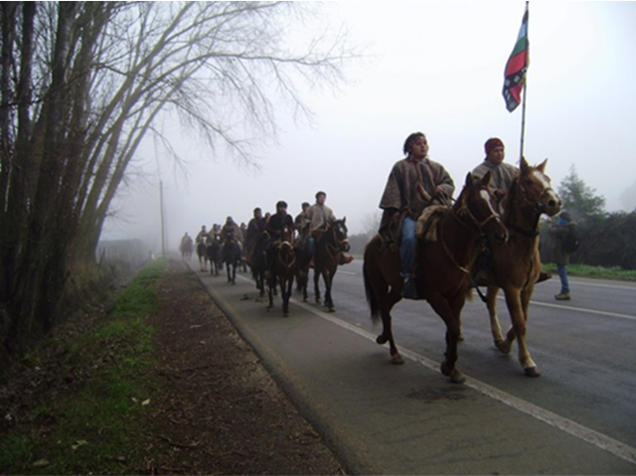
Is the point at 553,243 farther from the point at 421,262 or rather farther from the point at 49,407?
the point at 49,407

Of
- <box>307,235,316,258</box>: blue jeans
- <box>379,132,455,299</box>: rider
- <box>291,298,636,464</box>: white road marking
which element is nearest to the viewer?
<box>291,298,636,464</box>: white road marking

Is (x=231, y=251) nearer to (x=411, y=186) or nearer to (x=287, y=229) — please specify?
(x=287, y=229)

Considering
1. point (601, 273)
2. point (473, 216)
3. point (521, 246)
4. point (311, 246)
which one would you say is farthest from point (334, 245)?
point (601, 273)

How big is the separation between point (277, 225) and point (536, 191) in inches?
264

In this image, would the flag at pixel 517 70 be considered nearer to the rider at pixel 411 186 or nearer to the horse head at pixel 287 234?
the rider at pixel 411 186

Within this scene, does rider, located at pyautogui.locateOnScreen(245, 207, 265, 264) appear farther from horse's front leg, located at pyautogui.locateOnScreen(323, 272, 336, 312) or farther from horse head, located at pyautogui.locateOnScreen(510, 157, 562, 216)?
horse head, located at pyautogui.locateOnScreen(510, 157, 562, 216)

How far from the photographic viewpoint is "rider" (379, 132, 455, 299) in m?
5.65

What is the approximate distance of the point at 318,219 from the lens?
12.1m

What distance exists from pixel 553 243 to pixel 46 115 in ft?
33.3

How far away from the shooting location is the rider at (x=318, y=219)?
11.5 m

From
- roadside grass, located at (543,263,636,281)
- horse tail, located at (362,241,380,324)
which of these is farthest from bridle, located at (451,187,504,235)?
roadside grass, located at (543,263,636,281)

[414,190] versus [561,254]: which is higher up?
[414,190]

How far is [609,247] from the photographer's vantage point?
17.2 m

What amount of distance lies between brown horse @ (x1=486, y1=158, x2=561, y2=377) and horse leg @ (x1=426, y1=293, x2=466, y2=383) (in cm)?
74
